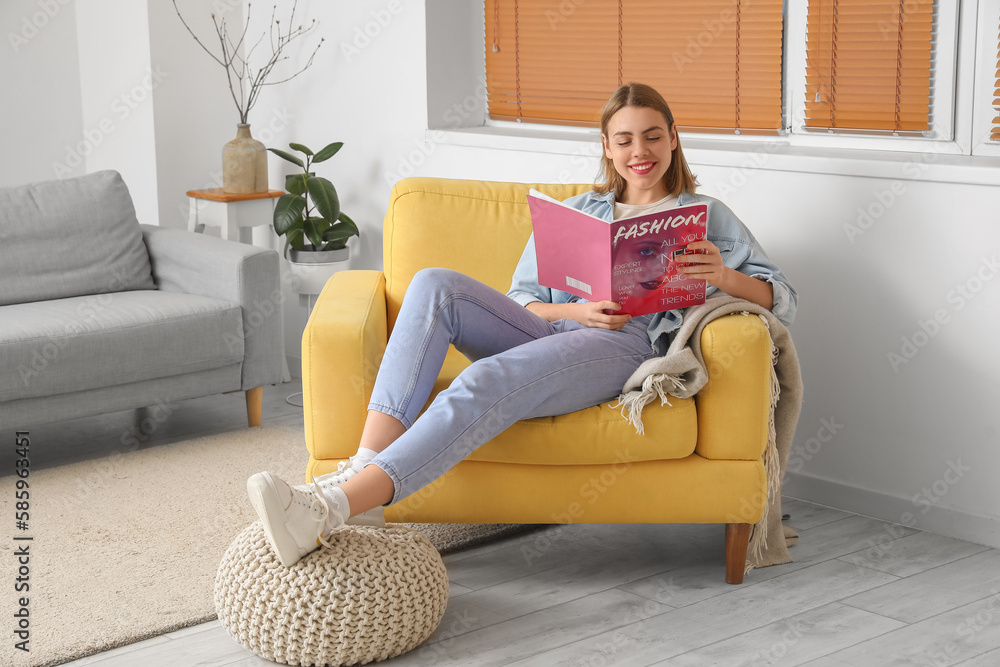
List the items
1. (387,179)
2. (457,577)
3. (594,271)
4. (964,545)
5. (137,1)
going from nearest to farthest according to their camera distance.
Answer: (594,271), (457,577), (964,545), (387,179), (137,1)

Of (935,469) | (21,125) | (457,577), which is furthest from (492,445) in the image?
(21,125)

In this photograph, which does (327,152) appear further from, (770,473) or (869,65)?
(770,473)

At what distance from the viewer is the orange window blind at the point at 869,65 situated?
2.57 meters

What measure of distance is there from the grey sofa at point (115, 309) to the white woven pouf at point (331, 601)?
1284mm

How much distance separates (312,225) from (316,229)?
0.07ft

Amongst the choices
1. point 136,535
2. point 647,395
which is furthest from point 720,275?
point 136,535

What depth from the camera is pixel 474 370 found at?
210 centimetres

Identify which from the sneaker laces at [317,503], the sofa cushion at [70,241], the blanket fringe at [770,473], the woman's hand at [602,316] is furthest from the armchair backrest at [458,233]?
the sofa cushion at [70,241]

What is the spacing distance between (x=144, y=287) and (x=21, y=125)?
57.9 inches

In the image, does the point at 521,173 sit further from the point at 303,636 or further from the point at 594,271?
the point at 303,636

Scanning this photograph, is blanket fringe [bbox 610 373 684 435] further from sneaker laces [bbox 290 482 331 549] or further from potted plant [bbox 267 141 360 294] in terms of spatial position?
potted plant [bbox 267 141 360 294]

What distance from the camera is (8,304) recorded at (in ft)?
10.8

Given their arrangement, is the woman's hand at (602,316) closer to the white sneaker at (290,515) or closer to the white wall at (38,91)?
the white sneaker at (290,515)

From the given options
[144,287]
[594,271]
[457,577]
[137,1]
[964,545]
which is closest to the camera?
[594,271]
